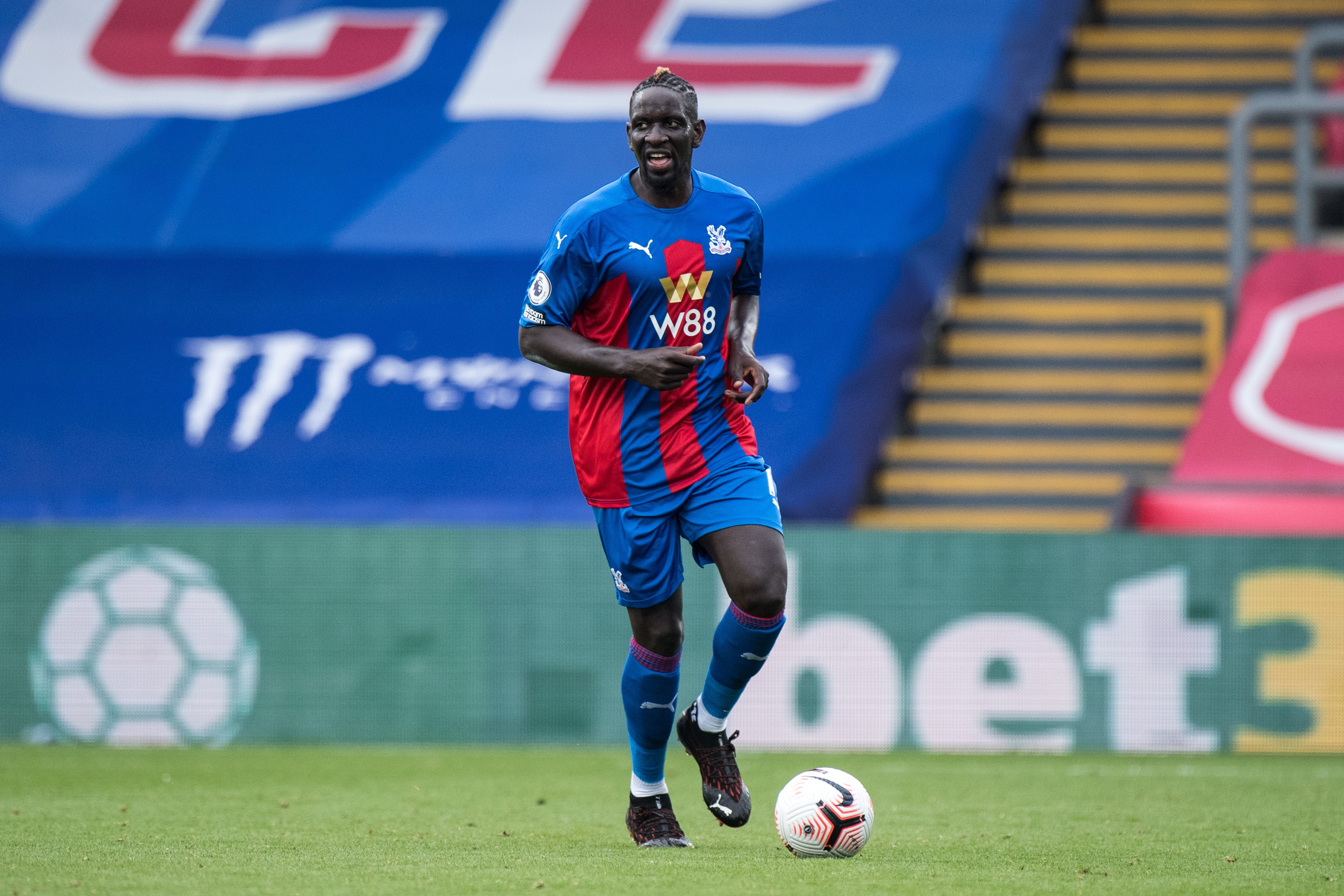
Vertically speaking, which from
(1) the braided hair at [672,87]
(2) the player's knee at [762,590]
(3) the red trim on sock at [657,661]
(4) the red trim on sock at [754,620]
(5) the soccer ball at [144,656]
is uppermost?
(1) the braided hair at [672,87]

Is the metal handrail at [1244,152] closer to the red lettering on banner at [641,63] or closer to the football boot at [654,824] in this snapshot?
the red lettering on banner at [641,63]

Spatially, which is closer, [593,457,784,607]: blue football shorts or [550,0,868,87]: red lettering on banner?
[593,457,784,607]: blue football shorts

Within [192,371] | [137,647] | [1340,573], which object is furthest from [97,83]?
[1340,573]

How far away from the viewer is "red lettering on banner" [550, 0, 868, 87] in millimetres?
13172

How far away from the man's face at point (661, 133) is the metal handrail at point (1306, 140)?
8176mm

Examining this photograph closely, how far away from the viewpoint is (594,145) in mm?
12992

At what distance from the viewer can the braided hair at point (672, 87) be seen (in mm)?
5195

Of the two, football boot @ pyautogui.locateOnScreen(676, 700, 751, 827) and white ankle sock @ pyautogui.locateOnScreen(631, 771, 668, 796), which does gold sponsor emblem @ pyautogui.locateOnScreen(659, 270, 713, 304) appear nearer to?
football boot @ pyautogui.locateOnScreen(676, 700, 751, 827)

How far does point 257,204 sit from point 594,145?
7.69 feet

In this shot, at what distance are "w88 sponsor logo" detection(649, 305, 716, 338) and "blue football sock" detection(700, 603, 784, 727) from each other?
788mm

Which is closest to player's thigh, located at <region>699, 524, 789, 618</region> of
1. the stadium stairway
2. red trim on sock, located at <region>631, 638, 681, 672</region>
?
red trim on sock, located at <region>631, 638, 681, 672</region>

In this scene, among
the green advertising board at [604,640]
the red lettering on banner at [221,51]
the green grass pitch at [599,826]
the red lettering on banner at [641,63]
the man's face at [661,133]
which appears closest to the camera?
the green grass pitch at [599,826]

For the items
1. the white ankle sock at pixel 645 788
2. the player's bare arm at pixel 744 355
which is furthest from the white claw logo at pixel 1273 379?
the white ankle sock at pixel 645 788

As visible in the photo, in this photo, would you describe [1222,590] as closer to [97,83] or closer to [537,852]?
[537,852]
